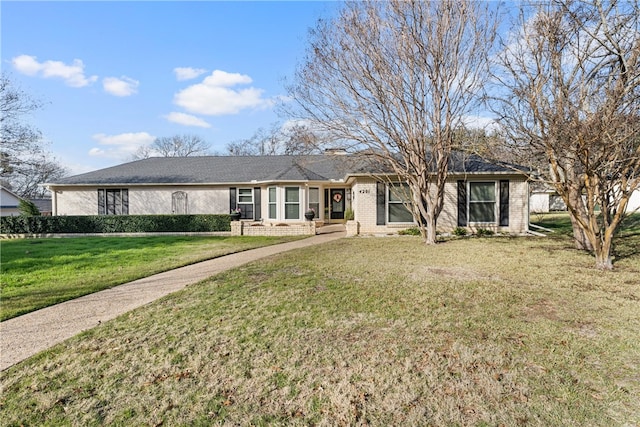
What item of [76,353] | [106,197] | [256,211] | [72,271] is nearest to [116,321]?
[76,353]

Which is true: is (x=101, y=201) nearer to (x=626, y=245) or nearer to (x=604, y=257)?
(x=604, y=257)

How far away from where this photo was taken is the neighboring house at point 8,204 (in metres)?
31.7

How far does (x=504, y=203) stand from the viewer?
49.8 ft

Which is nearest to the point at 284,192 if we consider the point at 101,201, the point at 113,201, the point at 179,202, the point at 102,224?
the point at 179,202

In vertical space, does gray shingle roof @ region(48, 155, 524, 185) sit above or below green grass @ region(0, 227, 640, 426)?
above

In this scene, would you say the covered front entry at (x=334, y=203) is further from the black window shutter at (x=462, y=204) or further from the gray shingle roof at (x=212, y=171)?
the black window shutter at (x=462, y=204)

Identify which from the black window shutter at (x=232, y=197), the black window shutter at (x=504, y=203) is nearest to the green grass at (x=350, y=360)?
the black window shutter at (x=504, y=203)

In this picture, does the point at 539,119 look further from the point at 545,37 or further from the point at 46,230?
the point at 46,230

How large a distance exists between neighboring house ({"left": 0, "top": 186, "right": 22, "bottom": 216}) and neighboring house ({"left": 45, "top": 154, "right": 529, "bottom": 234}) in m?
17.6

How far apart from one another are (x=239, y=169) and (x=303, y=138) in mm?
9680

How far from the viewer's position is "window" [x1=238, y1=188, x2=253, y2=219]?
19625 millimetres

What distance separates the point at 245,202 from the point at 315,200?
4031mm

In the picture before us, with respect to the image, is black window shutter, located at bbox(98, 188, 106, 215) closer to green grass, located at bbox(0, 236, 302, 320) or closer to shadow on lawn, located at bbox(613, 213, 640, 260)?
green grass, located at bbox(0, 236, 302, 320)

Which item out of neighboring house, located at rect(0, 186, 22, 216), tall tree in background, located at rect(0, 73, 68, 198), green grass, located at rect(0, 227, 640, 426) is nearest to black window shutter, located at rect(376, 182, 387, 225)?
green grass, located at rect(0, 227, 640, 426)
